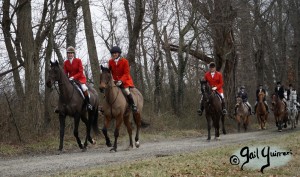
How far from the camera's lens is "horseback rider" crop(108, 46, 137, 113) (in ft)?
48.0

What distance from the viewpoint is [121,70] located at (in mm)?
14750

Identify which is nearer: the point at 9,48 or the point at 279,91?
the point at 9,48

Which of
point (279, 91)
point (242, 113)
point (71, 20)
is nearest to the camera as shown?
point (71, 20)

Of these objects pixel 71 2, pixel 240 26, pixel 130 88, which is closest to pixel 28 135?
pixel 130 88

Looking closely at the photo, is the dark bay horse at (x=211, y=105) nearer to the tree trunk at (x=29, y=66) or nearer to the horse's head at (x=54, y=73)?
the tree trunk at (x=29, y=66)

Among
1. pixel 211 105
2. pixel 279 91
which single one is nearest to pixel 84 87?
pixel 211 105

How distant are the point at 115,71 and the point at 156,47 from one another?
1629 cm

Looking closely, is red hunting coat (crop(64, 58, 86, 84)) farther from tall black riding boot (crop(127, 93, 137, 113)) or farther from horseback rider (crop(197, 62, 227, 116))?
horseback rider (crop(197, 62, 227, 116))

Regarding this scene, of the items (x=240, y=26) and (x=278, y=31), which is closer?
(x=240, y=26)

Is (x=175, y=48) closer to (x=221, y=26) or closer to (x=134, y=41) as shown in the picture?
(x=221, y=26)

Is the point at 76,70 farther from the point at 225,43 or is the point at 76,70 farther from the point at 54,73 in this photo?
the point at 225,43

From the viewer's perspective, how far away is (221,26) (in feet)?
93.0

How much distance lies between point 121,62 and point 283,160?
5623 mm

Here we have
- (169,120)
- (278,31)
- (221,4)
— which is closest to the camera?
(169,120)
